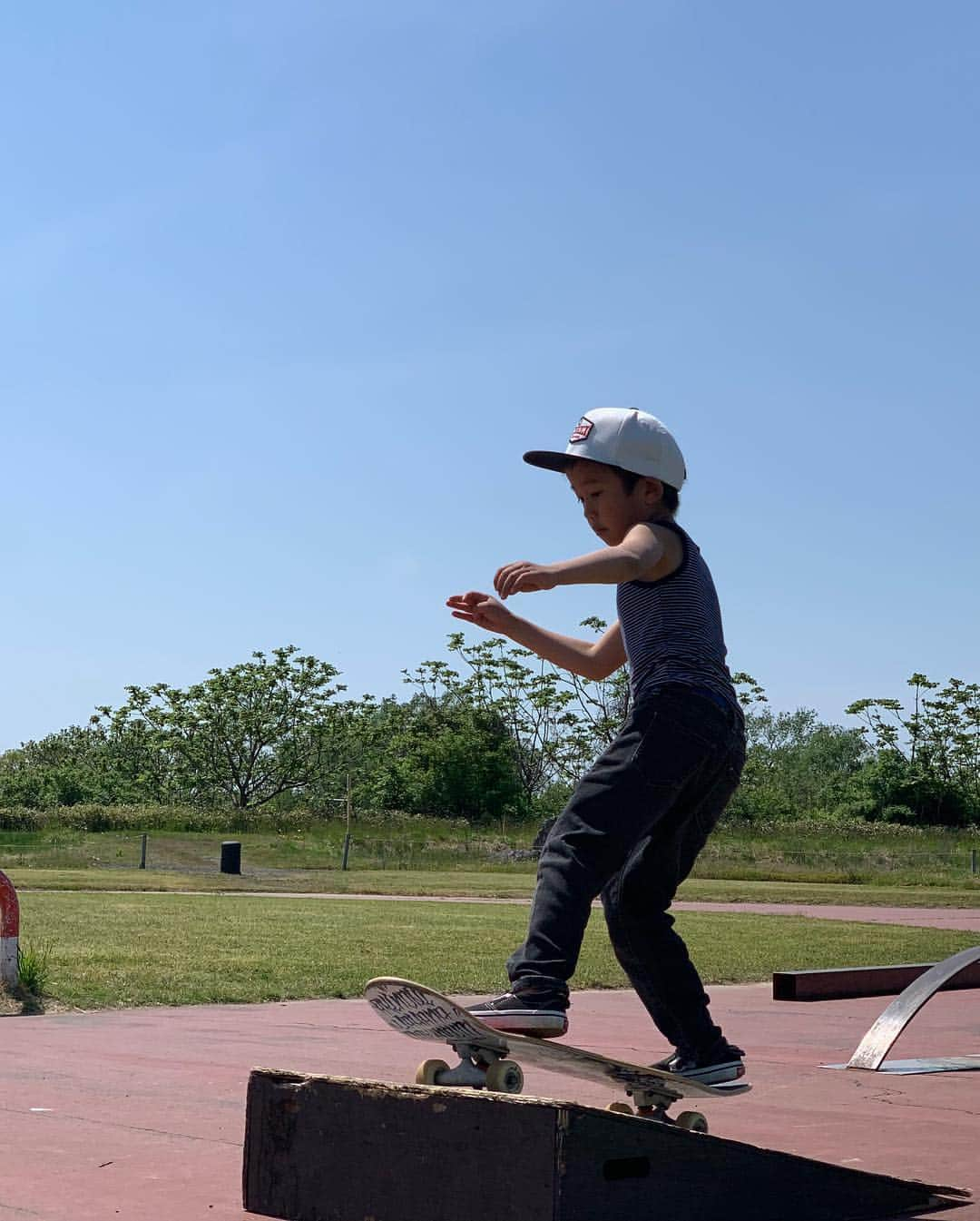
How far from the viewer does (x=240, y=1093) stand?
5.51 meters

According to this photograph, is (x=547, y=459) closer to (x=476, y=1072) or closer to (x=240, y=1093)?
(x=476, y=1072)

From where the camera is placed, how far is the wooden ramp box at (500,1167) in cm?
324

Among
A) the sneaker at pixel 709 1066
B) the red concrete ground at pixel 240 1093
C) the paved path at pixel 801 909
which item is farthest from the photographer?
the paved path at pixel 801 909

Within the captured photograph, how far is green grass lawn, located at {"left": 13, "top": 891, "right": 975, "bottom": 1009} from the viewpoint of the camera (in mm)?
9719

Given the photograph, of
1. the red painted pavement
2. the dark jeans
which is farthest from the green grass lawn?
the dark jeans

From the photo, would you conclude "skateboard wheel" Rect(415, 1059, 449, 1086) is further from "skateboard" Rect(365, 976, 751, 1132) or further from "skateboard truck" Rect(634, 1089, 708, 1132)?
"skateboard truck" Rect(634, 1089, 708, 1132)

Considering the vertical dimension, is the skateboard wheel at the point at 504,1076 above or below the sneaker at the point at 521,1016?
below

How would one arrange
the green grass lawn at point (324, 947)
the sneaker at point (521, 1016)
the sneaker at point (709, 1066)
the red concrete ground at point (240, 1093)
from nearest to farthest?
the sneaker at point (521, 1016) < the red concrete ground at point (240, 1093) < the sneaker at point (709, 1066) < the green grass lawn at point (324, 947)

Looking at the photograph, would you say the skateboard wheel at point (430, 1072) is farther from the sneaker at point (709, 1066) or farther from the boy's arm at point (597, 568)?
the boy's arm at point (597, 568)

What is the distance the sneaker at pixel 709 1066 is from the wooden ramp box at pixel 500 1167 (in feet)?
1.54

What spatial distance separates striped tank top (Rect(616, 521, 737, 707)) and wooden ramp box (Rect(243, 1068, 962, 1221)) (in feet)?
3.71

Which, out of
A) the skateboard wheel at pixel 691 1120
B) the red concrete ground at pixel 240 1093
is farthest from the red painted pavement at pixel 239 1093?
the skateboard wheel at pixel 691 1120

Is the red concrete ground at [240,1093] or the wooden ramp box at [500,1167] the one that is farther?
the red concrete ground at [240,1093]

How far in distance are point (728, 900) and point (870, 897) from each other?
3296 mm
